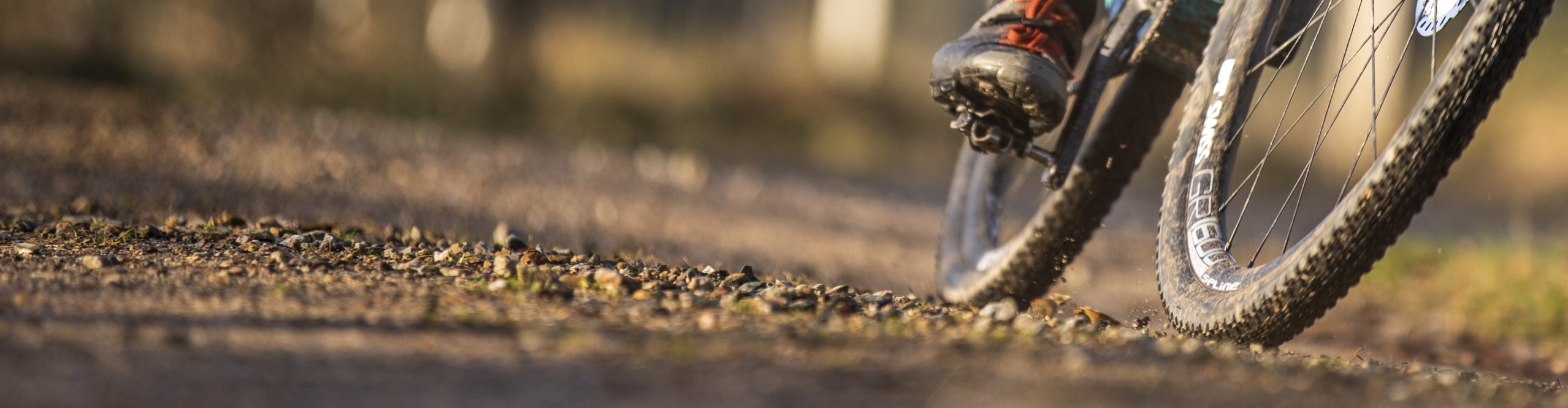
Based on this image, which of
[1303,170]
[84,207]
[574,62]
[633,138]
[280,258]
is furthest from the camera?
[574,62]

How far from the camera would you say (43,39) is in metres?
8.64

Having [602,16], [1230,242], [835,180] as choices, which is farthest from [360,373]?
[602,16]

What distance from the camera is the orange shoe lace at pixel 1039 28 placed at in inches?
93.4

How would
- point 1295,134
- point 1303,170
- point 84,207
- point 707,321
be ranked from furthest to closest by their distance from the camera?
point 1295,134
point 84,207
point 1303,170
point 707,321

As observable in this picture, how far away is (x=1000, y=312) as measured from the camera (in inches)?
76.5

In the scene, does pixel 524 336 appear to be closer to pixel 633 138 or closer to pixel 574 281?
pixel 574 281

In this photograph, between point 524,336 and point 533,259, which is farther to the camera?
point 533,259

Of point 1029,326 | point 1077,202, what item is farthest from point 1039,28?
point 1029,326

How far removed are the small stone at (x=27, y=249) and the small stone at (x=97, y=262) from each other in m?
0.14

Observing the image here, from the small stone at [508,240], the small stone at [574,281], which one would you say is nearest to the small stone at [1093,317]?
the small stone at [574,281]

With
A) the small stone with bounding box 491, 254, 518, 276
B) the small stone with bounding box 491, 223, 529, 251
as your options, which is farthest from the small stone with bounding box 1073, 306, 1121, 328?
the small stone with bounding box 491, 223, 529, 251

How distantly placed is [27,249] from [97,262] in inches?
9.5

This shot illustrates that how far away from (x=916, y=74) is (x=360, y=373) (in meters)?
10.3

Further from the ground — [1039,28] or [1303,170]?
[1039,28]
